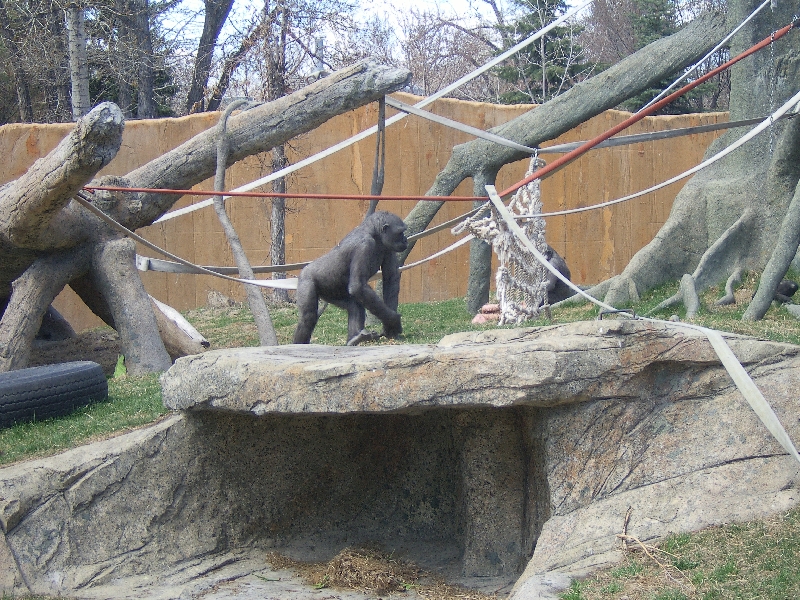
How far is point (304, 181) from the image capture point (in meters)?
12.9

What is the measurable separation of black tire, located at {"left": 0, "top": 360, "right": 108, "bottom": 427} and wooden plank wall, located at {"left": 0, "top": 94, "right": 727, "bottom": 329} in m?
6.56

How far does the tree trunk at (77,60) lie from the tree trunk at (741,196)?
774cm

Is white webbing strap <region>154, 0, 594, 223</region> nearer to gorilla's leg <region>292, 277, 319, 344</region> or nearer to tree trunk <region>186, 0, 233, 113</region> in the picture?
gorilla's leg <region>292, 277, 319, 344</region>

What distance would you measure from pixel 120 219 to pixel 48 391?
2.62 m

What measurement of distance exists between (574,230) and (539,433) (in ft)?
33.2

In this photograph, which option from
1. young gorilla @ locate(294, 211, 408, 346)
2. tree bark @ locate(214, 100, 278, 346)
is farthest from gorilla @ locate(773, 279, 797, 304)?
tree bark @ locate(214, 100, 278, 346)

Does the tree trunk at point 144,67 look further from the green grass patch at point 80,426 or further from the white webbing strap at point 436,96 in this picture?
the green grass patch at point 80,426

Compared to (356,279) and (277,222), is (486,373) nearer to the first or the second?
(356,279)

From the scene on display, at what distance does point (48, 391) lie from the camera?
17.8 feet

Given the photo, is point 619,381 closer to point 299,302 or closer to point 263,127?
point 299,302

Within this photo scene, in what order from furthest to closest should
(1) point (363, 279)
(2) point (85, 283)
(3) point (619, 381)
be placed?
(2) point (85, 283), (1) point (363, 279), (3) point (619, 381)

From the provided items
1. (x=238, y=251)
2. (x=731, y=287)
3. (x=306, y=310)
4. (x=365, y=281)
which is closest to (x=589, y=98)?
(x=731, y=287)

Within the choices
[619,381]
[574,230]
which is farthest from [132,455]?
[574,230]

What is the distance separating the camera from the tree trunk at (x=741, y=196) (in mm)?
7461
